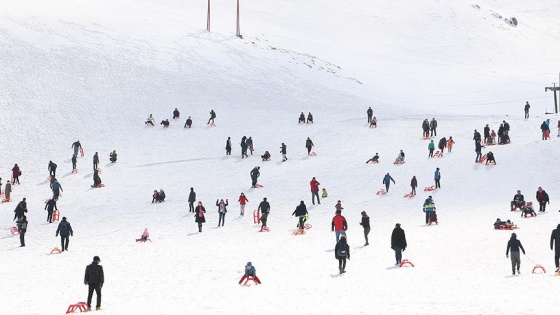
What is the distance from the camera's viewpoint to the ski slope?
20.4 metres

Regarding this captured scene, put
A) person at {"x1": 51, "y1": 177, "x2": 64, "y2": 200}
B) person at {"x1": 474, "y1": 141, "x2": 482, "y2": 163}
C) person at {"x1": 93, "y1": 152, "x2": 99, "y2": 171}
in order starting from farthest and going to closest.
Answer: person at {"x1": 93, "y1": 152, "x2": 99, "y2": 171} → person at {"x1": 474, "y1": 141, "x2": 482, "y2": 163} → person at {"x1": 51, "y1": 177, "x2": 64, "y2": 200}

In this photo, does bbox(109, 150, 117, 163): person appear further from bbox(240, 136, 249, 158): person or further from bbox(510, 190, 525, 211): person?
bbox(510, 190, 525, 211): person

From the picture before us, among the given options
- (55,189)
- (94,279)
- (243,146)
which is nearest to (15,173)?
(55,189)

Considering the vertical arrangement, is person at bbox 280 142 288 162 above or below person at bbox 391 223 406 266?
above

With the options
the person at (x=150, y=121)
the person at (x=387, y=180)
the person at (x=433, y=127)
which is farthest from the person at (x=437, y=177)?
the person at (x=150, y=121)

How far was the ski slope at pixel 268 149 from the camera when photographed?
20359mm

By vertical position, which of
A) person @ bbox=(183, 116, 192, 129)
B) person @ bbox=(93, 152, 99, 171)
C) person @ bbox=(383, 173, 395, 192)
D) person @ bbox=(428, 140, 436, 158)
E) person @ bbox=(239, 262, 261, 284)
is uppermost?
person @ bbox=(183, 116, 192, 129)

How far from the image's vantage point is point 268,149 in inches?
1890

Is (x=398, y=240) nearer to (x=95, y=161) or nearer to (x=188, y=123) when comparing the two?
(x=95, y=161)

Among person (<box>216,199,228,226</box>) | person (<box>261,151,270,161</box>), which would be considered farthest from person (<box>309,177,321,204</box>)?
person (<box>261,151,270,161</box>)

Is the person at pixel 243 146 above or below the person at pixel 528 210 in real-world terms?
above

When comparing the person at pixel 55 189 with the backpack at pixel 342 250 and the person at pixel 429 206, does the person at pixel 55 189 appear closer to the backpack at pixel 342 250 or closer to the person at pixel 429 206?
the person at pixel 429 206

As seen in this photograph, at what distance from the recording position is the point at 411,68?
89.8 metres

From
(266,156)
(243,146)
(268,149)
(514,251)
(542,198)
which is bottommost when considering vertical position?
(514,251)
